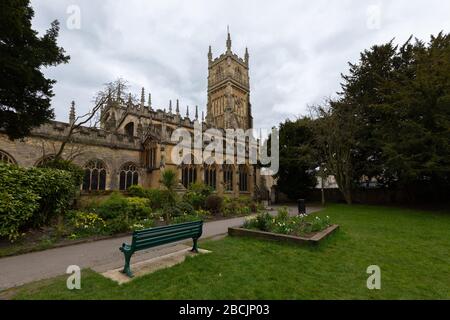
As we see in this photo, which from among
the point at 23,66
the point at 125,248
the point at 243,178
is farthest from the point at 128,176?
the point at 125,248

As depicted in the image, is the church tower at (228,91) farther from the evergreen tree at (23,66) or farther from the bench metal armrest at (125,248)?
the bench metal armrest at (125,248)

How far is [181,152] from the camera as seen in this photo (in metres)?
23.1

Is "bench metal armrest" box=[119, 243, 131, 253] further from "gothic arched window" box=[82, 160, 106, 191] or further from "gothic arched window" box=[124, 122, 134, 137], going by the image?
"gothic arched window" box=[124, 122, 134, 137]

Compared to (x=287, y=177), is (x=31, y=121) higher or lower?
higher

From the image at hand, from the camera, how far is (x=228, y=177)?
28031 millimetres

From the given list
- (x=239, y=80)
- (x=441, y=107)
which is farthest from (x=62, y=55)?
(x=239, y=80)

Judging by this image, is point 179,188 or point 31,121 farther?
point 179,188

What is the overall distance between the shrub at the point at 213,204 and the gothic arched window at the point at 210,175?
10.0 meters

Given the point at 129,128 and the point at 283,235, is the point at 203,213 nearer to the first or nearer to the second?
the point at 283,235

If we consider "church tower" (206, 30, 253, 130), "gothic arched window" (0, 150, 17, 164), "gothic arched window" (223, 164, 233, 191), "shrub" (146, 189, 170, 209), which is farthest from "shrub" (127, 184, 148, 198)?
"church tower" (206, 30, 253, 130)

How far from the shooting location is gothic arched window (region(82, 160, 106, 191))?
19969 millimetres

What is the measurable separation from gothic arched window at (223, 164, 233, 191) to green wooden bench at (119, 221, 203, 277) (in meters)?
21.0

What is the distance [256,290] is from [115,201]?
855cm
